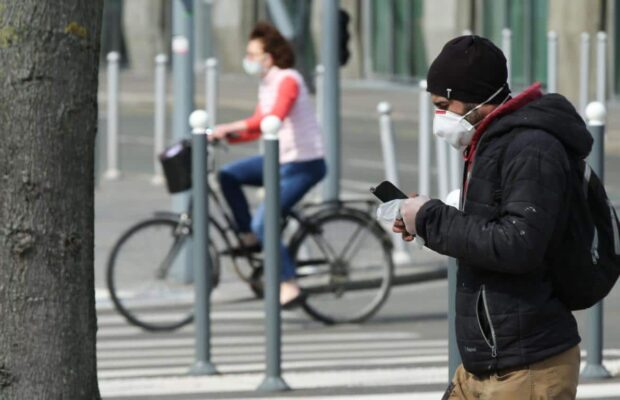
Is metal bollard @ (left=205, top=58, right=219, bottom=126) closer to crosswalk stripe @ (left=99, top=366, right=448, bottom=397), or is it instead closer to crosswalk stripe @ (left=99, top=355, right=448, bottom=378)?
crosswalk stripe @ (left=99, top=355, right=448, bottom=378)

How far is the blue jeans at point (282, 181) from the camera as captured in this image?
414 inches

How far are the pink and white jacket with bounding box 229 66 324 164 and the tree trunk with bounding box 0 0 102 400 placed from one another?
18.2ft

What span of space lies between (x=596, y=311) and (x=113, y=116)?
39.4 feet

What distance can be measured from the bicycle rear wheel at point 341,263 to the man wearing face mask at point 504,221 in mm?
6299

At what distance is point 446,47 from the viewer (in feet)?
14.5

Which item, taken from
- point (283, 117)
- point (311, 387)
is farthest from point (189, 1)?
point (311, 387)

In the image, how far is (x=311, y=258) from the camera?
35.5 ft

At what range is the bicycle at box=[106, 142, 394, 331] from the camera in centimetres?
1059

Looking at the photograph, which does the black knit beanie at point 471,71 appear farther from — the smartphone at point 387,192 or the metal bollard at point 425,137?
the metal bollard at point 425,137

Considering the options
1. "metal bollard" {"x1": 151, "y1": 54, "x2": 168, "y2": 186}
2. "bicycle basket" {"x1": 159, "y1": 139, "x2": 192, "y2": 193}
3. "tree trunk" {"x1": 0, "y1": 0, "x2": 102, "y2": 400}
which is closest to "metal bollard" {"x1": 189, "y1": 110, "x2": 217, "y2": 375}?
"bicycle basket" {"x1": 159, "y1": 139, "x2": 192, "y2": 193}

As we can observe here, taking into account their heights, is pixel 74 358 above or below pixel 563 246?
below

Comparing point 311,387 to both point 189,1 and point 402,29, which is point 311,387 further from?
point 402,29

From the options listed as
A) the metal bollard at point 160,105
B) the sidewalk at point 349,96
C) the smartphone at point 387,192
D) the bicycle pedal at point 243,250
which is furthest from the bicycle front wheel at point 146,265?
the sidewalk at point 349,96

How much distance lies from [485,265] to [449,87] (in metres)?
0.47
